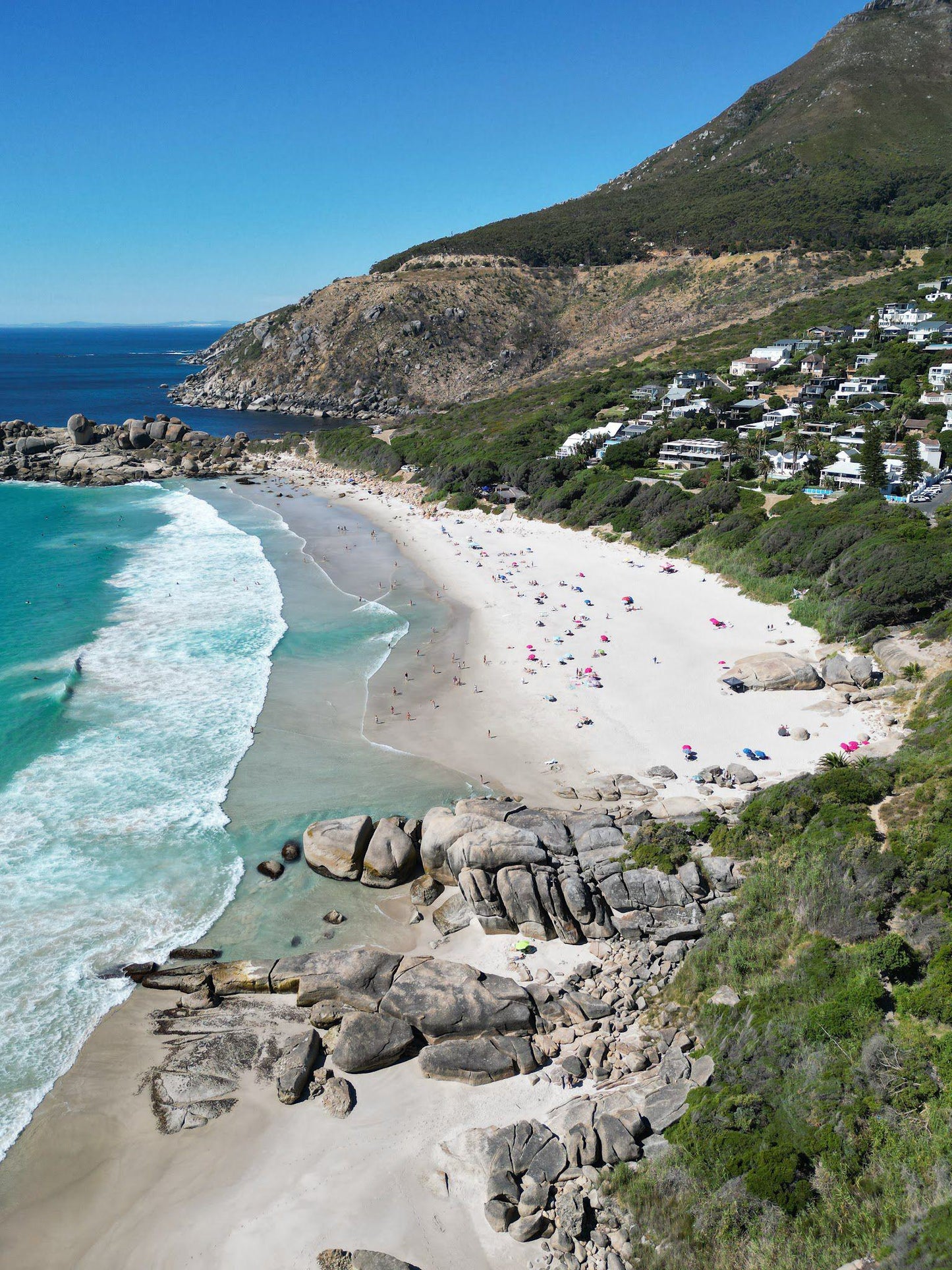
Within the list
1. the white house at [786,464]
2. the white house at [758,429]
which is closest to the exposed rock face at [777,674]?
the white house at [786,464]

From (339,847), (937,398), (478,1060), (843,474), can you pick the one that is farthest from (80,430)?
(478,1060)

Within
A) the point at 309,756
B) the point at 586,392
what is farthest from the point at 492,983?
the point at 586,392

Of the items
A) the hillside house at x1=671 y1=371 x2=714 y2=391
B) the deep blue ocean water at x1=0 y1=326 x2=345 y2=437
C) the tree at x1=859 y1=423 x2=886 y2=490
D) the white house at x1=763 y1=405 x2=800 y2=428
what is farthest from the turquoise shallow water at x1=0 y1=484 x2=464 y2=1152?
the deep blue ocean water at x1=0 y1=326 x2=345 y2=437

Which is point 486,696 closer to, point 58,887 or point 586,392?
point 58,887

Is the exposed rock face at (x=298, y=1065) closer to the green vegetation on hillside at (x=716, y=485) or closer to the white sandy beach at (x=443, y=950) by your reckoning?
the white sandy beach at (x=443, y=950)

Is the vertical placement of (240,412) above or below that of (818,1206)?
above

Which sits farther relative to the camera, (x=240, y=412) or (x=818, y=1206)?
(x=240, y=412)

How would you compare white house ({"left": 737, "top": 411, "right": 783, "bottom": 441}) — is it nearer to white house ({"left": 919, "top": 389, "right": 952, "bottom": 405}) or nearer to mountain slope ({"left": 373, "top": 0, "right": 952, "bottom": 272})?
white house ({"left": 919, "top": 389, "right": 952, "bottom": 405})

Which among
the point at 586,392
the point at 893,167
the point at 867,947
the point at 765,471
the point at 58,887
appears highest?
the point at 893,167
